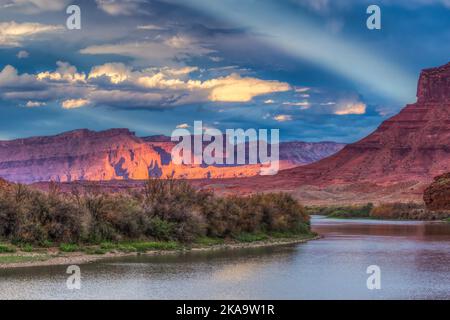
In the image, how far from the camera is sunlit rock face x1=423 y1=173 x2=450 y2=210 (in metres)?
119

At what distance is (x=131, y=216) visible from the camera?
43.7 m

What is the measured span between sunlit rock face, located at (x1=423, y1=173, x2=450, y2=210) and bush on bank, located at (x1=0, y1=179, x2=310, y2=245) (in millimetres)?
66176

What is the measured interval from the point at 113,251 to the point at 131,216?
141 inches

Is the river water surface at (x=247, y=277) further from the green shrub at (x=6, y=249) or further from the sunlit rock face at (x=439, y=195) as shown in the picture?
the sunlit rock face at (x=439, y=195)

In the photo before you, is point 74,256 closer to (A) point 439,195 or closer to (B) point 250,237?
(B) point 250,237

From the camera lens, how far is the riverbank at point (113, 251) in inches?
1374

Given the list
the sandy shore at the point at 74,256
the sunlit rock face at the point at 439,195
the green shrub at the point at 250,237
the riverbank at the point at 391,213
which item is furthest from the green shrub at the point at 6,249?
the sunlit rock face at the point at 439,195

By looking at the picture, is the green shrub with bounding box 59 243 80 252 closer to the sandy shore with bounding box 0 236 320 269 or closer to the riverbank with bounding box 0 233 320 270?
the riverbank with bounding box 0 233 320 270

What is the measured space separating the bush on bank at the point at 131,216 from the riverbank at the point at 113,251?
A: 0.87 meters

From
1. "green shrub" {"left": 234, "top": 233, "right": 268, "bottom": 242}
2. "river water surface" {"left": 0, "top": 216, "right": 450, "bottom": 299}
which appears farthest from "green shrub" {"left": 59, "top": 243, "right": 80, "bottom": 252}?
"green shrub" {"left": 234, "top": 233, "right": 268, "bottom": 242}

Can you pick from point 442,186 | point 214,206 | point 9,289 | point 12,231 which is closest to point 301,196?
point 442,186

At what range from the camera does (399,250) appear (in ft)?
152
